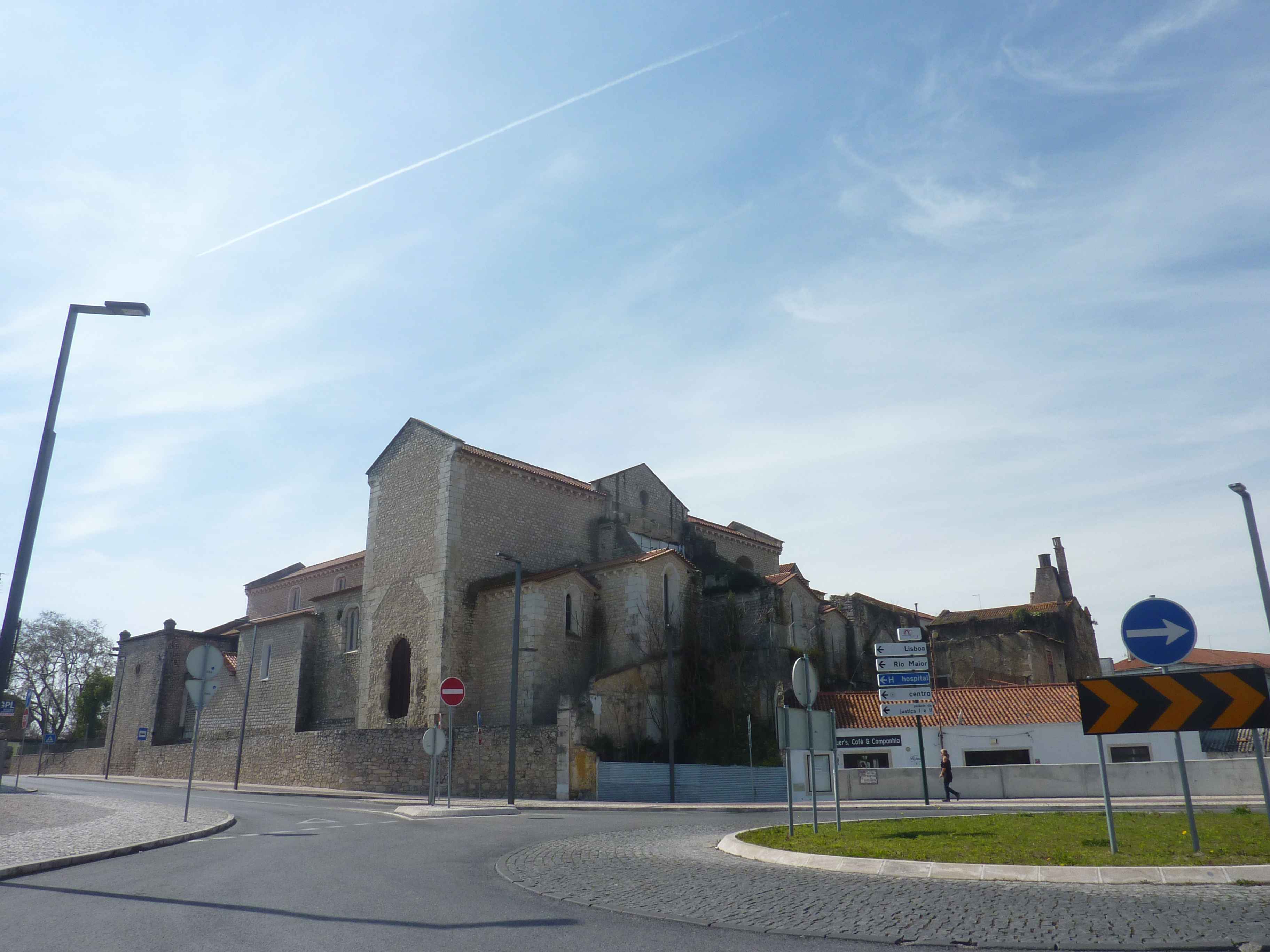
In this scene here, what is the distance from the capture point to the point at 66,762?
5566cm

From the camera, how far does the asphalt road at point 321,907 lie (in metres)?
6.09

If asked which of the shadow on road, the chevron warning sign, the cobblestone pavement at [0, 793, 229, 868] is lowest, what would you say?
the cobblestone pavement at [0, 793, 229, 868]

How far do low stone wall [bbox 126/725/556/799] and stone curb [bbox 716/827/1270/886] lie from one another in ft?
52.1

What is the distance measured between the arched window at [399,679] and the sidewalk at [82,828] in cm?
1568

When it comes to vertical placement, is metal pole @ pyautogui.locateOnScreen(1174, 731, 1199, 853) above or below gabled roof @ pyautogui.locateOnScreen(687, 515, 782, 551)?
below

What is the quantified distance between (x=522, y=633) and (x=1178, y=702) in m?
26.8

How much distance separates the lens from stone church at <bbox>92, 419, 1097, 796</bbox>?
108ft

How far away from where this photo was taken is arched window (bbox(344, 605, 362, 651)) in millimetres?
41156

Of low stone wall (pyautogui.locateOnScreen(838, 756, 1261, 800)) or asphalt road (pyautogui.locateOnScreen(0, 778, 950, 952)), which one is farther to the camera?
low stone wall (pyautogui.locateOnScreen(838, 756, 1261, 800))

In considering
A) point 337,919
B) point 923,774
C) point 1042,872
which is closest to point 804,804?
point 923,774

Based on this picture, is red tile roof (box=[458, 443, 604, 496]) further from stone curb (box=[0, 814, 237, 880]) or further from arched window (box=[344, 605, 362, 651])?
stone curb (box=[0, 814, 237, 880])

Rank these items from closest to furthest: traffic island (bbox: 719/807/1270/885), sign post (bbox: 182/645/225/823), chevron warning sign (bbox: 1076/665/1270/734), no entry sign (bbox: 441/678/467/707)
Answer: traffic island (bbox: 719/807/1270/885) < chevron warning sign (bbox: 1076/665/1270/734) < sign post (bbox: 182/645/225/823) < no entry sign (bbox: 441/678/467/707)

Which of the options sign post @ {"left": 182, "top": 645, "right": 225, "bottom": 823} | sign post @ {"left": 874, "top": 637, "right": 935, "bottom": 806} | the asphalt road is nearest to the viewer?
the asphalt road

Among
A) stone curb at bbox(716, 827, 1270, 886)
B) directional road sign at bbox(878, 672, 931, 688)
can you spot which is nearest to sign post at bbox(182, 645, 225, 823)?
stone curb at bbox(716, 827, 1270, 886)
